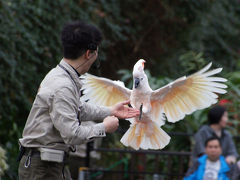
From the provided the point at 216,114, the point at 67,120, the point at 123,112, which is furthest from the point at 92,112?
the point at 216,114

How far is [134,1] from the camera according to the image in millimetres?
8398

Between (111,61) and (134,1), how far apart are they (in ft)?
3.54

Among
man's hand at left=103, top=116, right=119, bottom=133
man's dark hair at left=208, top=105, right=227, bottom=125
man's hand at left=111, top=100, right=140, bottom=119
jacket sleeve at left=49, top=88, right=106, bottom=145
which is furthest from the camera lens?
man's dark hair at left=208, top=105, right=227, bottom=125

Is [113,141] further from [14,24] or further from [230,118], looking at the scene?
[14,24]

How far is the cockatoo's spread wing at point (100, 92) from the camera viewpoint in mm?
3692

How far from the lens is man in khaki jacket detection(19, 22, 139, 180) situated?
2.78 metres

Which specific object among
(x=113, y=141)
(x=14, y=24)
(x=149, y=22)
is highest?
(x=149, y=22)

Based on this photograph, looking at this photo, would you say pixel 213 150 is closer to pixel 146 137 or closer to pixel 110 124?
pixel 146 137

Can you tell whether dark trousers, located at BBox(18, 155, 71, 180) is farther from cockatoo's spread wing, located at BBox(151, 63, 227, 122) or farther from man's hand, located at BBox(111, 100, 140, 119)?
cockatoo's spread wing, located at BBox(151, 63, 227, 122)

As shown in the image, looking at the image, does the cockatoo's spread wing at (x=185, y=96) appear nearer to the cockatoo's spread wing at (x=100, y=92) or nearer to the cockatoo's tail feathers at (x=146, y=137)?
the cockatoo's tail feathers at (x=146, y=137)

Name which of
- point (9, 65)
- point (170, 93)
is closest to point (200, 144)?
point (170, 93)

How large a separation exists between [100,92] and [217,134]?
1794 millimetres

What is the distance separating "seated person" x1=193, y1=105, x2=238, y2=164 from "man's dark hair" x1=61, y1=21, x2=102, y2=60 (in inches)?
94.7

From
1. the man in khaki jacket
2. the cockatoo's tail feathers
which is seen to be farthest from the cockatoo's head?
the cockatoo's tail feathers
